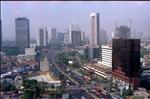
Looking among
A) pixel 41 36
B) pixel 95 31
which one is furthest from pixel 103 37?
pixel 41 36

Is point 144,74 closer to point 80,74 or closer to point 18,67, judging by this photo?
point 80,74

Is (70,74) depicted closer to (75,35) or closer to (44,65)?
(44,65)

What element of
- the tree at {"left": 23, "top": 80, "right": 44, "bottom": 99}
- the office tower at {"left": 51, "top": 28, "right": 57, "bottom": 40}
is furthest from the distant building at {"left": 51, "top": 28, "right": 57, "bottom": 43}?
the tree at {"left": 23, "top": 80, "right": 44, "bottom": 99}

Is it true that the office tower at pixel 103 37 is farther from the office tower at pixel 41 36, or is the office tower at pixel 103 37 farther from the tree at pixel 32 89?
the tree at pixel 32 89

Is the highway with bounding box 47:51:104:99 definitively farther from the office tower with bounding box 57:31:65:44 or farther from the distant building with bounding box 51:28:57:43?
the distant building with bounding box 51:28:57:43

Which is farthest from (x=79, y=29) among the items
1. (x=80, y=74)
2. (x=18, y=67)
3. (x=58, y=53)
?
(x=18, y=67)

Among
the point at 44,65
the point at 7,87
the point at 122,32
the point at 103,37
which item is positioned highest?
the point at 122,32
